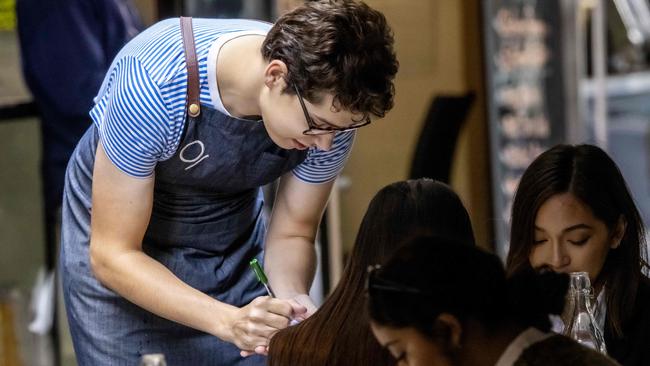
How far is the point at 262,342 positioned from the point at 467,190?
149 inches

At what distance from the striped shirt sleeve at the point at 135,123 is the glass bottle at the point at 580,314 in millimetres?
815

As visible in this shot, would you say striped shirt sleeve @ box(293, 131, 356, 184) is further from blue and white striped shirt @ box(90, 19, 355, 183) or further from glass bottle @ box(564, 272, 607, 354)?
glass bottle @ box(564, 272, 607, 354)

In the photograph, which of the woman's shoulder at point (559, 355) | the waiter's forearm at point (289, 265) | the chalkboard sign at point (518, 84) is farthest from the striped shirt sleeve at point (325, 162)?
the chalkboard sign at point (518, 84)

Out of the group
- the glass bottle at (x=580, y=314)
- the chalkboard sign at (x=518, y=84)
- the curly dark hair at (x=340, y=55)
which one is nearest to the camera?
the curly dark hair at (x=340, y=55)

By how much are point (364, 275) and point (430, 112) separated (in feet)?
8.85

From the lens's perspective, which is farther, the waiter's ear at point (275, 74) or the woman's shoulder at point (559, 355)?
the waiter's ear at point (275, 74)

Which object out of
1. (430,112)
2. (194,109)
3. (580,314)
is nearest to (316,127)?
(194,109)

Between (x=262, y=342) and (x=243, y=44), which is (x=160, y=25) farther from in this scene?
(x=262, y=342)

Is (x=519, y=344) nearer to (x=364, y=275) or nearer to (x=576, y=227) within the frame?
(x=364, y=275)

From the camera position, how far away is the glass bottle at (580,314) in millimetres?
2387

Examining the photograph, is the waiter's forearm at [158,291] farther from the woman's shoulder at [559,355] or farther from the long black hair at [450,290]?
the woman's shoulder at [559,355]

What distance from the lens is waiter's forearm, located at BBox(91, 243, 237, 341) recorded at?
2.44 meters

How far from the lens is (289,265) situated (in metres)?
2.75

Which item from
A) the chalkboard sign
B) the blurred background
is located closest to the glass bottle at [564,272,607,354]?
the blurred background
